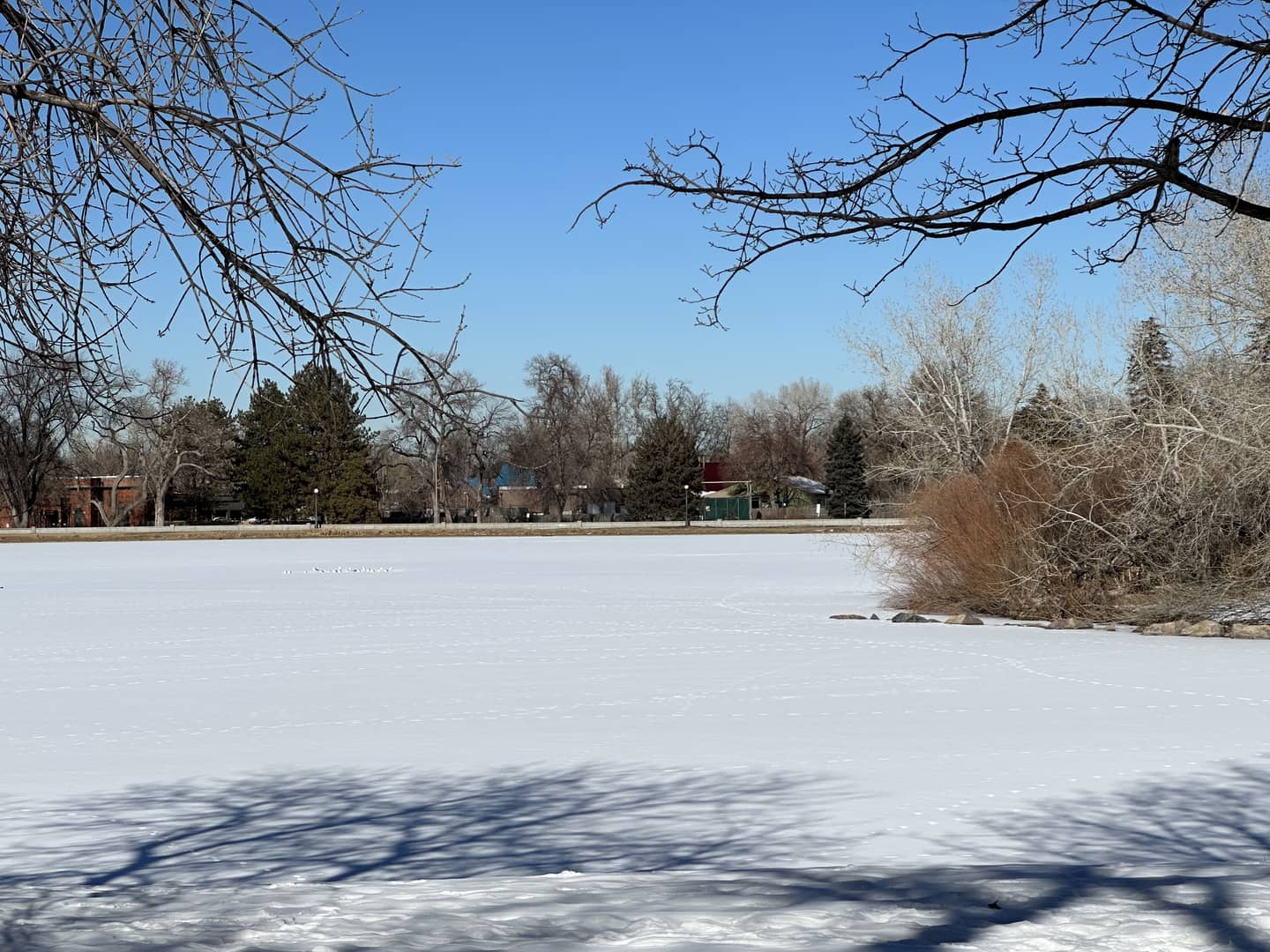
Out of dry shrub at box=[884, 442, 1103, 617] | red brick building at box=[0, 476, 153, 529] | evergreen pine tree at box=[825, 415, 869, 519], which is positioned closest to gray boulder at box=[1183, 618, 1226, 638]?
dry shrub at box=[884, 442, 1103, 617]

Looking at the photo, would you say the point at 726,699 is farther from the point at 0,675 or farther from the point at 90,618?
the point at 90,618

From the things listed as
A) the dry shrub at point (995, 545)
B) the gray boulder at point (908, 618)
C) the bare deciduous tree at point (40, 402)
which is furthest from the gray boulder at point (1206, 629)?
Answer: the bare deciduous tree at point (40, 402)

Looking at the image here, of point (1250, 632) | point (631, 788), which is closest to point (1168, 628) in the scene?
point (1250, 632)

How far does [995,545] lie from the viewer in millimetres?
22250

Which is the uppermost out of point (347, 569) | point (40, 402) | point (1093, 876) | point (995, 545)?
point (40, 402)

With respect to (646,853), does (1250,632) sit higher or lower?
higher

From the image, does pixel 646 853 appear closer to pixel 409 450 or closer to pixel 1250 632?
pixel 409 450

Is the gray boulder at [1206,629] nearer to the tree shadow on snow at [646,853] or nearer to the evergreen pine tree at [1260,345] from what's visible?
the evergreen pine tree at [1260,345]

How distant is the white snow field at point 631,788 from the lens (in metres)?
5.18

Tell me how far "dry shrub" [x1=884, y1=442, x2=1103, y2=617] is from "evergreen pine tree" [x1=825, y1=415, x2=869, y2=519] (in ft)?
211

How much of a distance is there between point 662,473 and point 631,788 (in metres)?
84.8

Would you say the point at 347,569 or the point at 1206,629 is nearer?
the point at 1206,629

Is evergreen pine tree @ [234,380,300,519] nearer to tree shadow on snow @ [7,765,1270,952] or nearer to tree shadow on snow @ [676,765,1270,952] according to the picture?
tree shadow on snow @ [7,765,1270,952]

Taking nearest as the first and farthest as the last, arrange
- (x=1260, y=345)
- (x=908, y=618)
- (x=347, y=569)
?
(x=1260, y=345), (x=908, y=618), (x=347, y=569)
